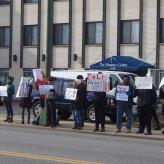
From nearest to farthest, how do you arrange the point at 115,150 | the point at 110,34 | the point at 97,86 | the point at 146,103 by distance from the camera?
the point at 115,150, the point at 146,103, the point at 97,86, the point at 110,34

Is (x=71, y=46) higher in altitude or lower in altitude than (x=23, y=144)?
higher

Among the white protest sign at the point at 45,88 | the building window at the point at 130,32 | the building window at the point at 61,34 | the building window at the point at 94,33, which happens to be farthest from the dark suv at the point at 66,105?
the building window at the point at 61,34

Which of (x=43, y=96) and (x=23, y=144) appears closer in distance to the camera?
(x=23, y=144)

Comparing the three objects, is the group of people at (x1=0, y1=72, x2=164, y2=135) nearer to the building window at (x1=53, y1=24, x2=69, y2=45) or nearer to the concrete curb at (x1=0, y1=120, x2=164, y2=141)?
the concrete curb at (x1=0, y1=120, x2=164, y2=141)

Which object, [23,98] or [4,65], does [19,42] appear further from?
[23,98]

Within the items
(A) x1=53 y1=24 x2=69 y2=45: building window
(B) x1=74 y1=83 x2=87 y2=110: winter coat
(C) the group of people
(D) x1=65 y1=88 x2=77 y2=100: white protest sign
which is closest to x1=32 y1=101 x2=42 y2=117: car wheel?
(C) the group of people

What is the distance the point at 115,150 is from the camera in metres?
15.0

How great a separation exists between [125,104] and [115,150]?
5831mm

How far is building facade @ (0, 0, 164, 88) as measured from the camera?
137 feet

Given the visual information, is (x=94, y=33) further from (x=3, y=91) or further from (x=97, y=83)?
(x=97, y=83)

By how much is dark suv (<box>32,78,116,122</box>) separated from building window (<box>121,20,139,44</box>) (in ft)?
54.1

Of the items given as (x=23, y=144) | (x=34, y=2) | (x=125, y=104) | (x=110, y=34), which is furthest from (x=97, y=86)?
(x=34, y=2)

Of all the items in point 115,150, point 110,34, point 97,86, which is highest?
point 110,34

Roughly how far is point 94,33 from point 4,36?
935 centimetres
